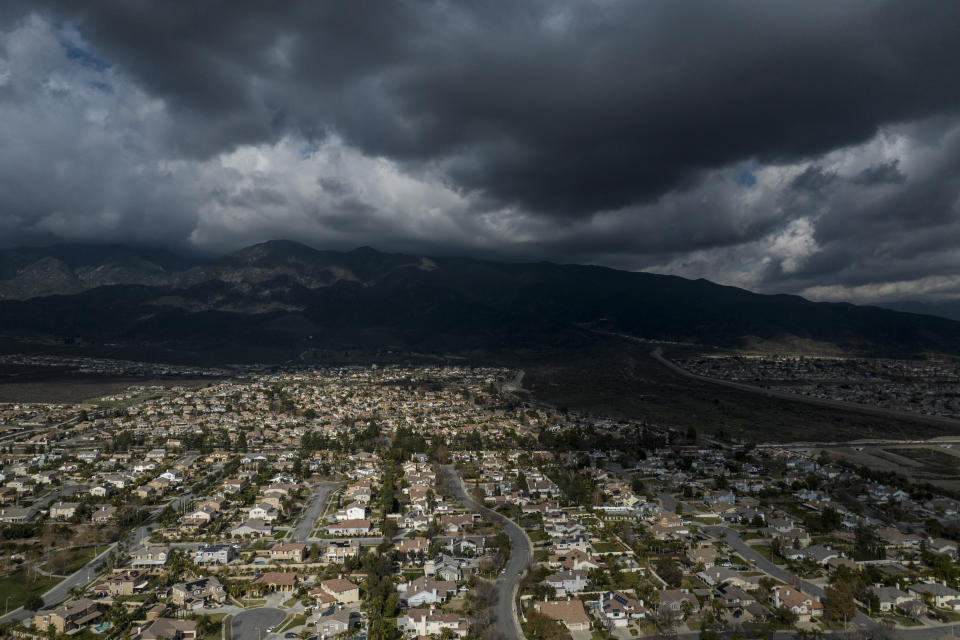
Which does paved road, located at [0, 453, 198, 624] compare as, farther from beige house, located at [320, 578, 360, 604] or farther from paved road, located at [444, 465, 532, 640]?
paved road, located at [444, 465, 532, 640]

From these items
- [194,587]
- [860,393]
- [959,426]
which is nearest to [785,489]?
[194,587]

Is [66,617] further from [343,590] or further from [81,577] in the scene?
[343,590]

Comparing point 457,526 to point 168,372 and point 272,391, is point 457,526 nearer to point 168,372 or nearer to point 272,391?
point 272,391

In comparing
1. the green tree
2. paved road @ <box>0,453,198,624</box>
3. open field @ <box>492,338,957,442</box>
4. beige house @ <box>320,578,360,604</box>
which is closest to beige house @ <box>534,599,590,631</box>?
beige house @ <box>320,578,360,604</box>

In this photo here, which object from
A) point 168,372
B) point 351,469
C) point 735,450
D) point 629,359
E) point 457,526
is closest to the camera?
point 457,526

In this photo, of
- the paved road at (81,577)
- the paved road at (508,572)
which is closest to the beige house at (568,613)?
the paved road at (508,572)

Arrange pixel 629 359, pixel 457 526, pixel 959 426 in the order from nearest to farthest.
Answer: pixel 457 526 < pixel 959 426 < pixel 629 359

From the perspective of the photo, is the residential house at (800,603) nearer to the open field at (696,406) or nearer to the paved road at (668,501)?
the paved road at (668,501)
